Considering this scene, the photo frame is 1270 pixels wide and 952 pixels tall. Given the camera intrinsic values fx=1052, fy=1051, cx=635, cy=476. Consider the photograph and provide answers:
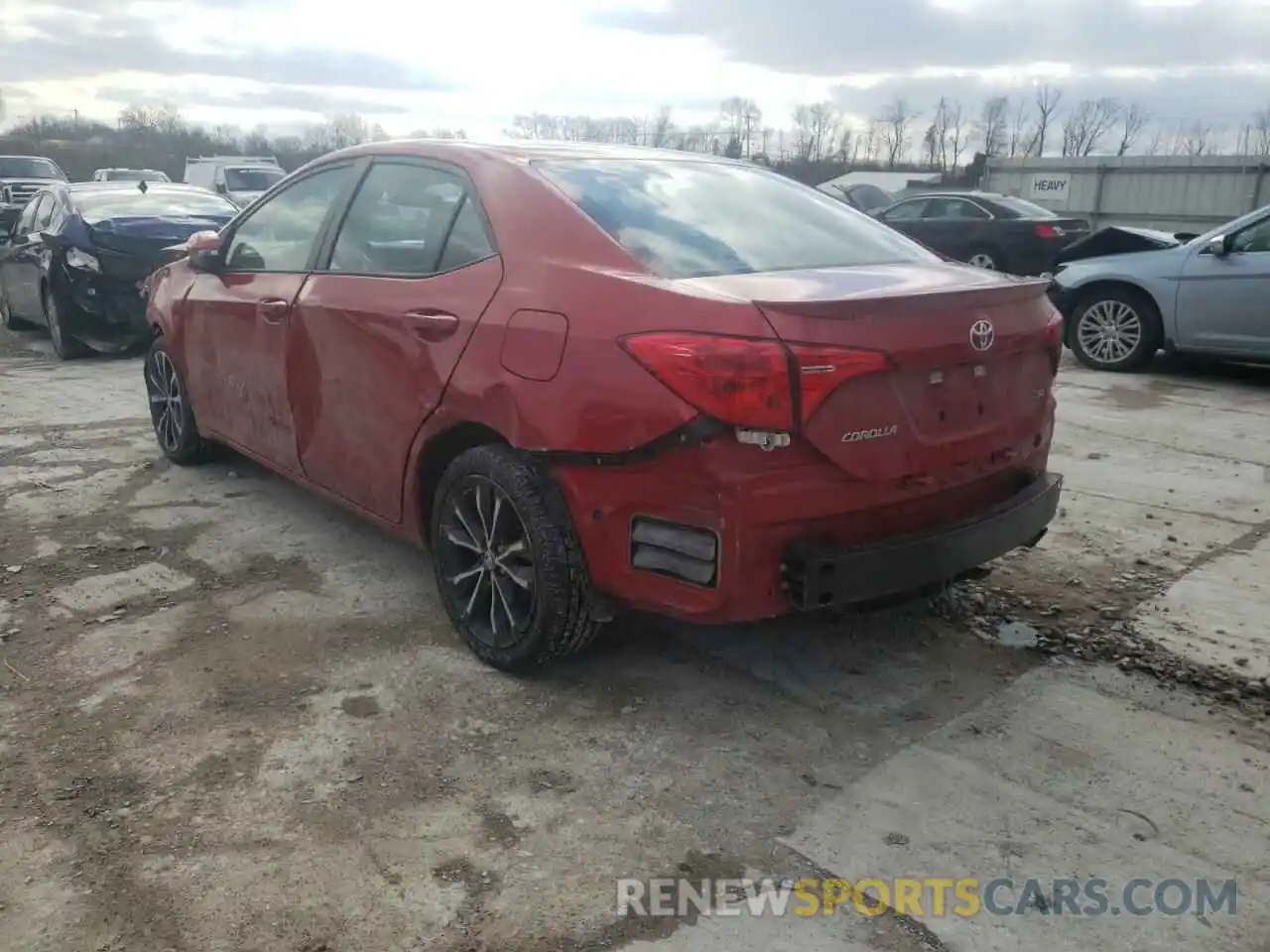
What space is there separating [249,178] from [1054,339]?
70.3 feet

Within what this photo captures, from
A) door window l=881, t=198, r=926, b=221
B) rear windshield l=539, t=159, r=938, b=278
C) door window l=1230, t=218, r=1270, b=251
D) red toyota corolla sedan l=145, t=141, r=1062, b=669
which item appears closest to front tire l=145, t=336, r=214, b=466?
red toyota corolla sedan l=145, t=141, r=1062, b=669

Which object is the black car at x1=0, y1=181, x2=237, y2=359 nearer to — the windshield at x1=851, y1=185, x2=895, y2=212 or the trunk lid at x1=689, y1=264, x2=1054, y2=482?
the trunk lid at x1=689, y1=264, x2=1054, y2=482

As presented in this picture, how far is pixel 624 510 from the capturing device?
9.19ft

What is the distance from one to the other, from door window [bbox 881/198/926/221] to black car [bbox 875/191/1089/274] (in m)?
0.04

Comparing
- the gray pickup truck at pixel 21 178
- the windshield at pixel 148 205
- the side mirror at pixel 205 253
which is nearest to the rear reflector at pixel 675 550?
the side mirror at pixel 205 253

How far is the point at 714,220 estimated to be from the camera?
3301 millimetres

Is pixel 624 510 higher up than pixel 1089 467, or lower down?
higher up

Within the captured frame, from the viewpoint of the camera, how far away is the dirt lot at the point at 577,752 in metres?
2.29

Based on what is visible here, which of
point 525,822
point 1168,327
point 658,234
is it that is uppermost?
point 658,234

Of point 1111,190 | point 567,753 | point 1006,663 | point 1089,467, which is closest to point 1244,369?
point 1089,467

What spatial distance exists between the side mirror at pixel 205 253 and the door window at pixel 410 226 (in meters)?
1.10

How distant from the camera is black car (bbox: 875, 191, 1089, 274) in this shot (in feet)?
49.5

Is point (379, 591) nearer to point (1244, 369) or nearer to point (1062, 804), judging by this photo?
point (1062, 804)

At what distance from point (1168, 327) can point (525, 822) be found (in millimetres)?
7456
